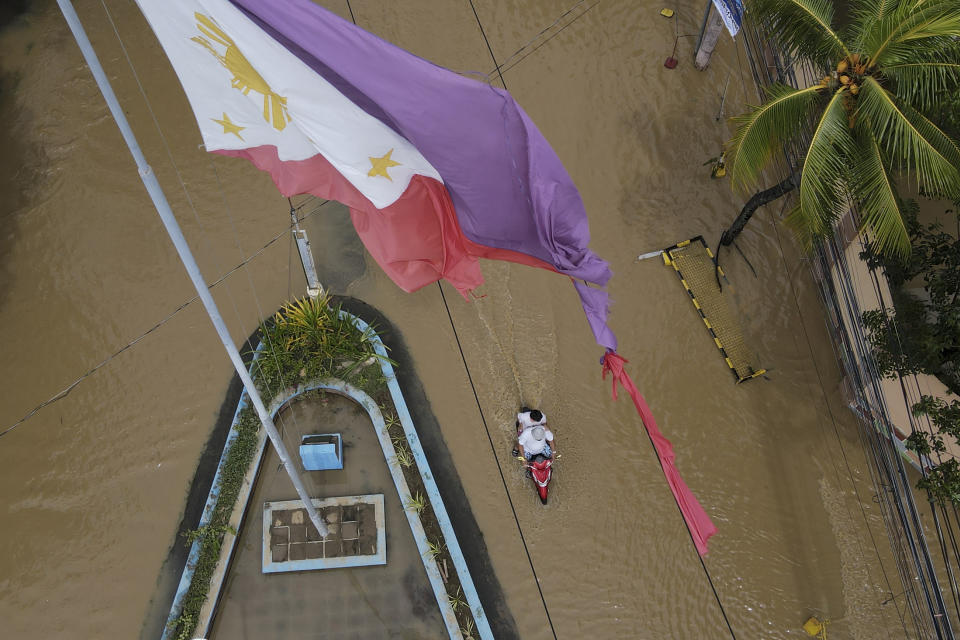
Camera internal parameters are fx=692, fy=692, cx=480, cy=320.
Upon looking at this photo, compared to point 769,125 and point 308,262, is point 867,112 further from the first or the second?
point 308,262

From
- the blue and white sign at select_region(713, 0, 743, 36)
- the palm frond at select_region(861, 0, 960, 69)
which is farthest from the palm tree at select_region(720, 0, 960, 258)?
the blue and white sign at select_region(713, 0, 743, 36)

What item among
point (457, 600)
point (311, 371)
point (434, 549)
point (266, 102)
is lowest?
point (457, 600)

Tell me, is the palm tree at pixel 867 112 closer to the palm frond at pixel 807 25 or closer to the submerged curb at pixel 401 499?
the palm frond at pixel 807 25

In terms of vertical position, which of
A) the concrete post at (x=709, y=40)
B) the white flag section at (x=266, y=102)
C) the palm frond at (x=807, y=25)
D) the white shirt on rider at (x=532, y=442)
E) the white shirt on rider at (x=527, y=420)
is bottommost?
the white shirt on rider at (x=532, y=442)

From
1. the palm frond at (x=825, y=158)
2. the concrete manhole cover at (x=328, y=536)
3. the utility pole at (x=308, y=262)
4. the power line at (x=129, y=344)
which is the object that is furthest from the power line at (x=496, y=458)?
the palm frond at (x=825, y=158)

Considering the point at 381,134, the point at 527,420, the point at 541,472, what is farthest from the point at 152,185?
the point at 541,472

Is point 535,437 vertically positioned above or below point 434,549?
above
